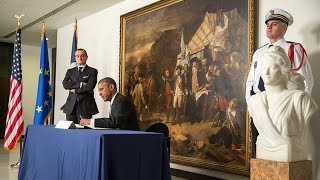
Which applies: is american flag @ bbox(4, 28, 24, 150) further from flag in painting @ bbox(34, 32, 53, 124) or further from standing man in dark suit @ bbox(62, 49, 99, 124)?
standing man in dark suit @ bbox(62, 49, 99, 124)

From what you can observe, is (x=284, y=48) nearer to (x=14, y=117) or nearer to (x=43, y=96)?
(x=43, y=96)

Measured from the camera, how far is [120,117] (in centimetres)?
399

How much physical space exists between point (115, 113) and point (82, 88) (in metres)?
1.77

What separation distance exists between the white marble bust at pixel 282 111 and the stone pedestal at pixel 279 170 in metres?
0.06

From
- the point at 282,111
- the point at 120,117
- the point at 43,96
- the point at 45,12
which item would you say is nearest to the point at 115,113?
the point at 120,117

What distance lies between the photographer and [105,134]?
2900mm

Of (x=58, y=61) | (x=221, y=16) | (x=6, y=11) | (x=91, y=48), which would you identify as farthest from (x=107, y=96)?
(x=58, y=61)

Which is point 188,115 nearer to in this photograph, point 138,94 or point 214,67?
point 214,67

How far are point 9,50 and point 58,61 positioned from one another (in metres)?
3.40

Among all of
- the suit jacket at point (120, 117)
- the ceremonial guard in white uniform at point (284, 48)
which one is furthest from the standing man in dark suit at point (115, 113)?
the ceremonial guard in white uniform at point (284, 48)

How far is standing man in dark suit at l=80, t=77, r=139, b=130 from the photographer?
394cm

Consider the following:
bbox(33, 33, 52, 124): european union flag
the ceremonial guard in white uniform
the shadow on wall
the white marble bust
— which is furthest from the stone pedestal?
bbox(33, 33, 52, 124): european union flag

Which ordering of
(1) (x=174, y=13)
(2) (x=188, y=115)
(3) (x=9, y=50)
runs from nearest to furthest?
1. (2) (x=188, y=115)
2. (1) (x=174, y=13)
3. (3) (x=9, y=50)

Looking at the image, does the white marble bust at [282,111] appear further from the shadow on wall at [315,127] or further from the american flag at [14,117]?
the american flag at [14,117]
